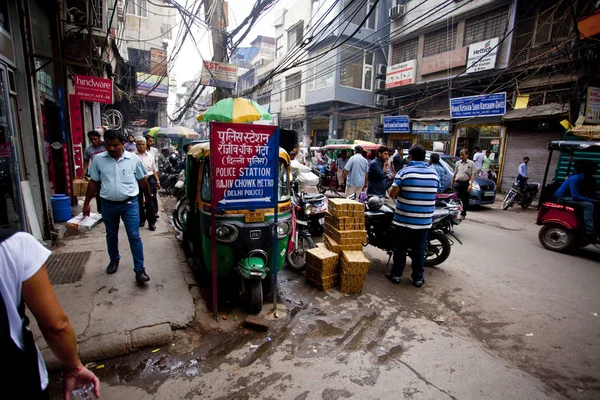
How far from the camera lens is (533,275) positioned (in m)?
5.04

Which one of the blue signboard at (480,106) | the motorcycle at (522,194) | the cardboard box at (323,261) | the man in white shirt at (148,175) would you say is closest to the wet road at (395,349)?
the cardboard box at (323,261)

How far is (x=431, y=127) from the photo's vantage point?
16.5 m

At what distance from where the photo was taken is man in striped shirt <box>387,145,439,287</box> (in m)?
4.21

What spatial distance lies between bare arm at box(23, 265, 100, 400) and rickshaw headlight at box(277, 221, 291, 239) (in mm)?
2564

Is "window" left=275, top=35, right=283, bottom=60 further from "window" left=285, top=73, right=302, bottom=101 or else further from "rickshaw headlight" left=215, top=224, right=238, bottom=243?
"rickshaw headlight" left=215, top=224, right=238, bottom=243

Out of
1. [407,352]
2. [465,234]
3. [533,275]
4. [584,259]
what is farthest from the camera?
[465,234]

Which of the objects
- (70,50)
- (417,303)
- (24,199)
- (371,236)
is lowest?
(417,303)

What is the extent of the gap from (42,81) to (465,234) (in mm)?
9762

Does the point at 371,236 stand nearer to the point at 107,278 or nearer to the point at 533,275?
the point at 533,275

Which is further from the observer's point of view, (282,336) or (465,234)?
(465,234)

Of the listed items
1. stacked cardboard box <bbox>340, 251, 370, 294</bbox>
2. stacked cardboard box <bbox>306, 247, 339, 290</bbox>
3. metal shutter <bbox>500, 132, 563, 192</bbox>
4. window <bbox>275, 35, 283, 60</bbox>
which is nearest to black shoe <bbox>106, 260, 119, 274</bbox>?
stacked cardboard box <bbox>306, 247, 339, 290</bbox>

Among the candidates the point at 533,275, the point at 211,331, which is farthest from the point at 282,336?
the point at 533,275

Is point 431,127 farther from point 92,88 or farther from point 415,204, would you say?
point 92,88

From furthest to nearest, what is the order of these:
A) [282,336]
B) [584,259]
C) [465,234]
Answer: [465,234], [584,259], [282,336]
